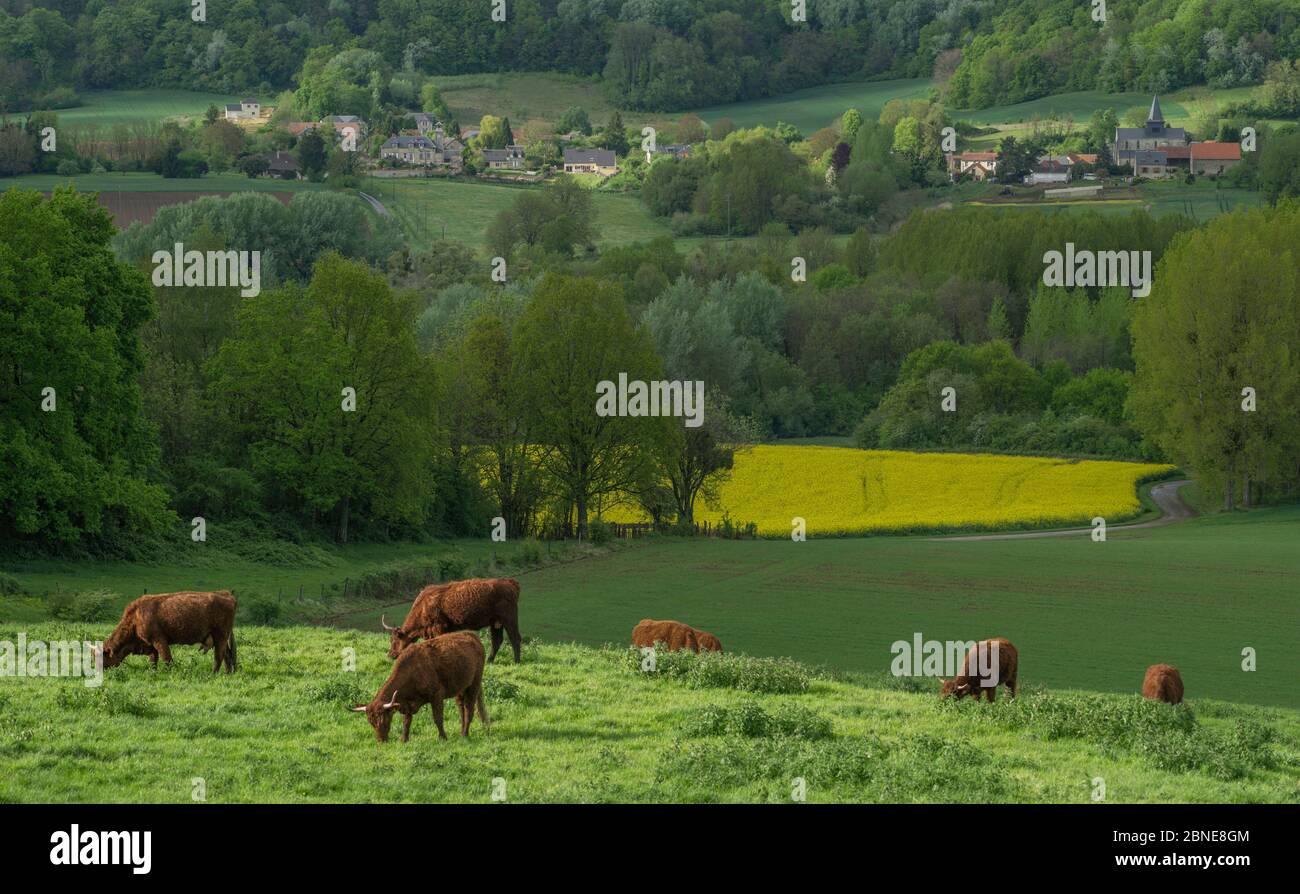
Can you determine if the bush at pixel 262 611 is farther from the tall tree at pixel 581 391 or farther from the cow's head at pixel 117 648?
the tall tree at pixel 581 391

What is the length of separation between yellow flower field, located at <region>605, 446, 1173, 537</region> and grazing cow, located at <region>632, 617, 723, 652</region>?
4517 centimetres

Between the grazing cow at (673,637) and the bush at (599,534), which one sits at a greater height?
the grazing cow at (673,637)

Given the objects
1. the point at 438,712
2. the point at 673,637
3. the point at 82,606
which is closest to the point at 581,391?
the point at 82,606

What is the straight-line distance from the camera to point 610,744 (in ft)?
62.1

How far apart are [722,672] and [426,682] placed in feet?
24.7

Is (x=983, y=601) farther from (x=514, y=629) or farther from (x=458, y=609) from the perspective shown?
(x=458, y=609)

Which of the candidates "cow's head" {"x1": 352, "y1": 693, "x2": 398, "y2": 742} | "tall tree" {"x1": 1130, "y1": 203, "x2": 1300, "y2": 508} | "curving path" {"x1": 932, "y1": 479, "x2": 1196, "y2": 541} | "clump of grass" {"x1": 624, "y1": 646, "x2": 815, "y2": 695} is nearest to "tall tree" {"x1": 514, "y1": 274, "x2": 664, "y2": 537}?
"curving path" {"x1": 932, "y1": 479, "x2": 1196, "y2": 541}

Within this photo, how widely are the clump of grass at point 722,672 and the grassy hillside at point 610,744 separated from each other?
59 mm

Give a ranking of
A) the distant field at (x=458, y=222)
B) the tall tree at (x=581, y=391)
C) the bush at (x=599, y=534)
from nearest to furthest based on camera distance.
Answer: the bush at (x=599, y=534) < the tall tree at (x=581, y=391) < the distant field at (x=458, y=222)

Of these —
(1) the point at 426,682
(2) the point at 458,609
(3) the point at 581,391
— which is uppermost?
(3) the point at 581,391

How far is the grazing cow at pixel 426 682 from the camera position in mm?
18391

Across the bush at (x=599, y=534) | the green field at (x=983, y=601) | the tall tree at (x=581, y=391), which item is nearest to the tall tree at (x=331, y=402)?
the bush at (x=599, y=534)
